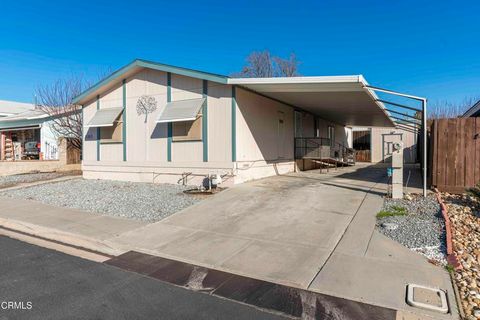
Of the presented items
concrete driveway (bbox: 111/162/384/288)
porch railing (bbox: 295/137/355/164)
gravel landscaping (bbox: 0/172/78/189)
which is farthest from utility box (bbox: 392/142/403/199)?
gravel landscaping (bbox: 0/172/78/189)

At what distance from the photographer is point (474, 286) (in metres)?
3.87

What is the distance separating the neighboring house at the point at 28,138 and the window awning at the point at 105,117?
9890 mm

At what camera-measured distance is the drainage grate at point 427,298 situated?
342 cm

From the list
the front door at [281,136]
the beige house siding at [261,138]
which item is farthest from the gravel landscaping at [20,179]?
→ the front door at [281,136]

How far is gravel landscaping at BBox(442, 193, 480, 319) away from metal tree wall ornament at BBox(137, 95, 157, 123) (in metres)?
9.45

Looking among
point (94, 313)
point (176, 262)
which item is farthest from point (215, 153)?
point (94, 313)

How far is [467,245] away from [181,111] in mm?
8449

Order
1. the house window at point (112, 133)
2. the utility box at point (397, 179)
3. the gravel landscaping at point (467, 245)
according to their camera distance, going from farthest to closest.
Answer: the house window at point (112, 133) → the utility box at point (397, 179) → the gravel landscaping at point (467, 245)

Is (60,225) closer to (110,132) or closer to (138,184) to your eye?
(138,184)

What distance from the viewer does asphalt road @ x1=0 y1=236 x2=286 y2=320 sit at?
3.38 m

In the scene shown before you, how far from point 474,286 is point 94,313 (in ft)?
13.7

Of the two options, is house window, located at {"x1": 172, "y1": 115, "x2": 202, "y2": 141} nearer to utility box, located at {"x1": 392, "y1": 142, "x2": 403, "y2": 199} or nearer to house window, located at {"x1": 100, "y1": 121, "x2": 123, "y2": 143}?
house window, located at {"x1": 100, "y1": 121, "x2": 123, "y2": 143}

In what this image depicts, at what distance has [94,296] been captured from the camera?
3.77 meters

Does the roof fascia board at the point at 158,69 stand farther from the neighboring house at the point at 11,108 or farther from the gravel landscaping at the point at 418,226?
the neighboring house at the point at 11,108
